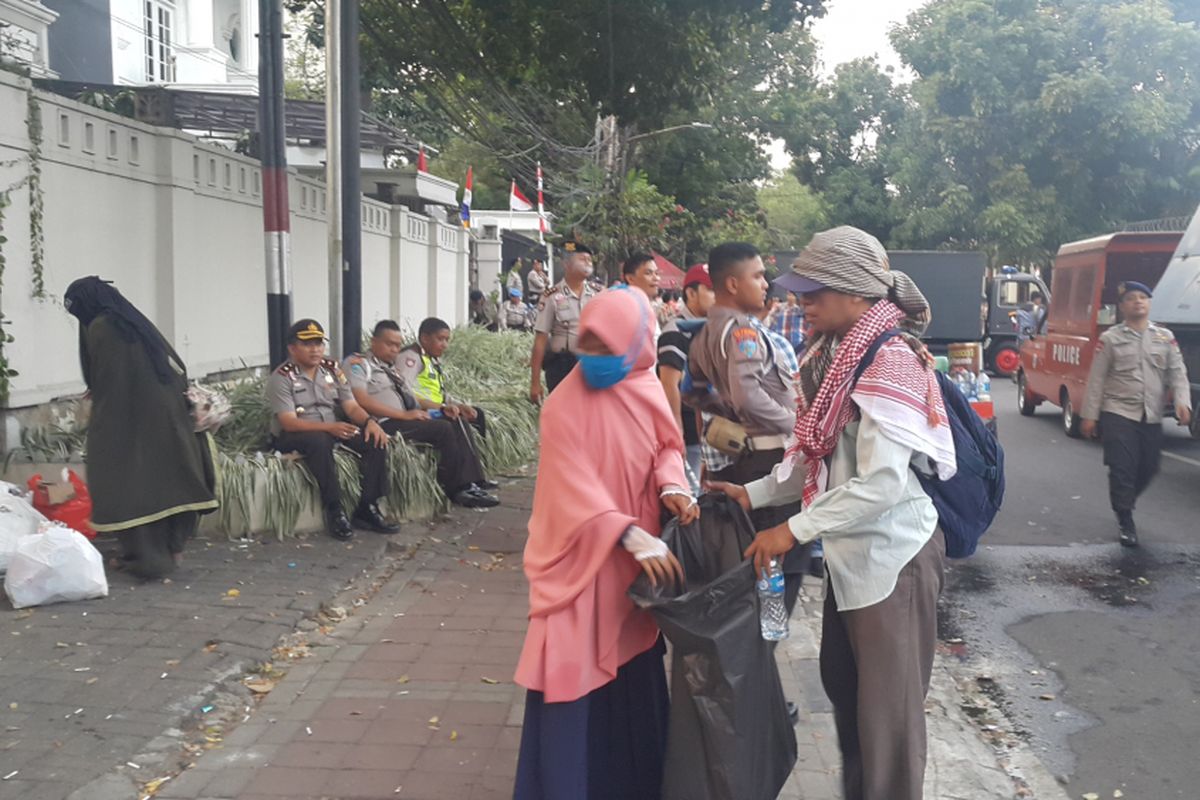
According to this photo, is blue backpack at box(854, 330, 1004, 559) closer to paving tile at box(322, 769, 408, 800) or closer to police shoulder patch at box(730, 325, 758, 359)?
police shoulder patch at box(730, 325, 758, 359)

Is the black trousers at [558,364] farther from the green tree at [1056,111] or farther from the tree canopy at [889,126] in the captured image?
the green tree at [1056,111]

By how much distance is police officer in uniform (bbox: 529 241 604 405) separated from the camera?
8438 mm

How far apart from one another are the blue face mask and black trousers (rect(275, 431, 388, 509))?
4.47m

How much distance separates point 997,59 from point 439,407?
26282 mm

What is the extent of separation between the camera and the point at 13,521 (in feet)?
19.5

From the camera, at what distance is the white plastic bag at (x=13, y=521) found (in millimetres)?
5863

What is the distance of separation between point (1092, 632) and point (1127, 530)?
2.35m

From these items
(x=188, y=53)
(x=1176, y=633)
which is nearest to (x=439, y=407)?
(x=1176, y=633)

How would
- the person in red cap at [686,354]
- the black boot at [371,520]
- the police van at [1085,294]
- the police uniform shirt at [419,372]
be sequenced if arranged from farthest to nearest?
the police van at [1085,294], the police uniform shirt at [419,372], the black boot at [371,520], the person in red cap at [686,354]

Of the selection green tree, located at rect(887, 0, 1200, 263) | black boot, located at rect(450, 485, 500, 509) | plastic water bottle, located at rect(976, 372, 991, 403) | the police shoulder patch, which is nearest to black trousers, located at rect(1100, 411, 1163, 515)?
plastic water bottle, located at rect(976, 372, 991, 403)

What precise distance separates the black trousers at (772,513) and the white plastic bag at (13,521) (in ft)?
11.9

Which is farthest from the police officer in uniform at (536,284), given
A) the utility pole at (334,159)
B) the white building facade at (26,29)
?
the utility pole at (334,159)

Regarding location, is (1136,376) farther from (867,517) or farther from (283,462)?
→ (867,517)

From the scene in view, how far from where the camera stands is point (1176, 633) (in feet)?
20.3
